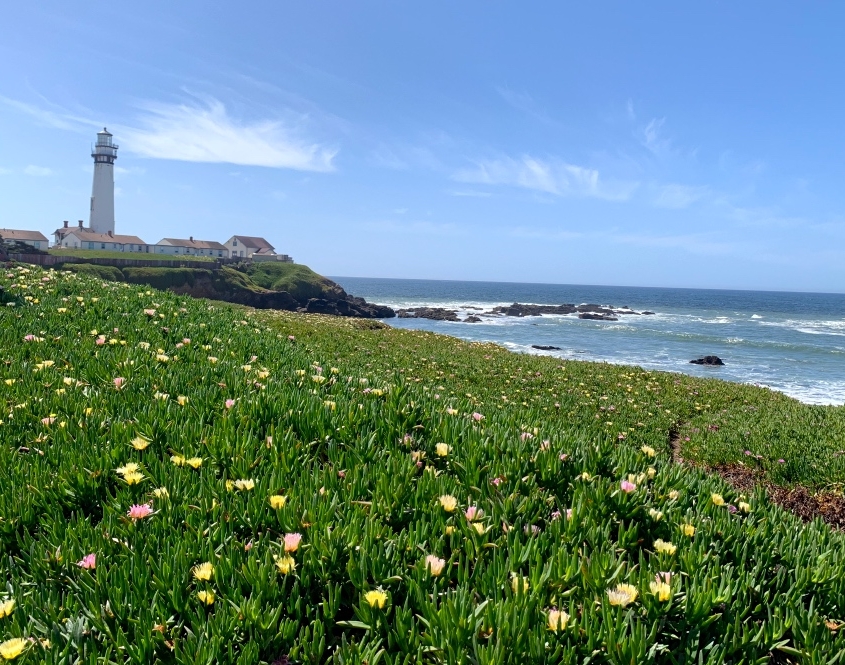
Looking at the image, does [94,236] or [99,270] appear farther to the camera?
[94,236]

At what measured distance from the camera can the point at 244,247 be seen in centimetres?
14625

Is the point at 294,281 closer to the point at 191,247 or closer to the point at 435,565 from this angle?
the point at 191,247

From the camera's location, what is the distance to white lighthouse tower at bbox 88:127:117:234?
10281 cm

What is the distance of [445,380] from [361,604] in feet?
40.0

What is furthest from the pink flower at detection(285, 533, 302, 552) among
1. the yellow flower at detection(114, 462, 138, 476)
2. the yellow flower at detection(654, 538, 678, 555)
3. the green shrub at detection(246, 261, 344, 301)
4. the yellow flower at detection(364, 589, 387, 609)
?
the green shrub at detection(246, 261, 344, 301)

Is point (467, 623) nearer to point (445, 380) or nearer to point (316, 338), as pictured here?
point (445, 380)

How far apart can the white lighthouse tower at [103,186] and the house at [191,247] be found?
1777cm

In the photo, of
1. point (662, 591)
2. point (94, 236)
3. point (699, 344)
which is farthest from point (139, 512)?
point (94, 236)

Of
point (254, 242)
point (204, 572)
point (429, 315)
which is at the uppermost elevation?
point (254, 242)

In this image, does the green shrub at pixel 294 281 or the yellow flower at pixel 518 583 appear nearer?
the yellow flower at pixel 518 583

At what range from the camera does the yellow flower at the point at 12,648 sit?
204 centimetres

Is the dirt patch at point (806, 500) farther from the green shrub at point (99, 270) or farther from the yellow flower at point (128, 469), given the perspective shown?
the green shrub at point (99, 270)

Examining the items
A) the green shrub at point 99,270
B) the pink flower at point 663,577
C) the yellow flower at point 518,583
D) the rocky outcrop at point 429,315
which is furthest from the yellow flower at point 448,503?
the green shrub at point 99,270

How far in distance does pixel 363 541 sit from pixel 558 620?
946 mm
